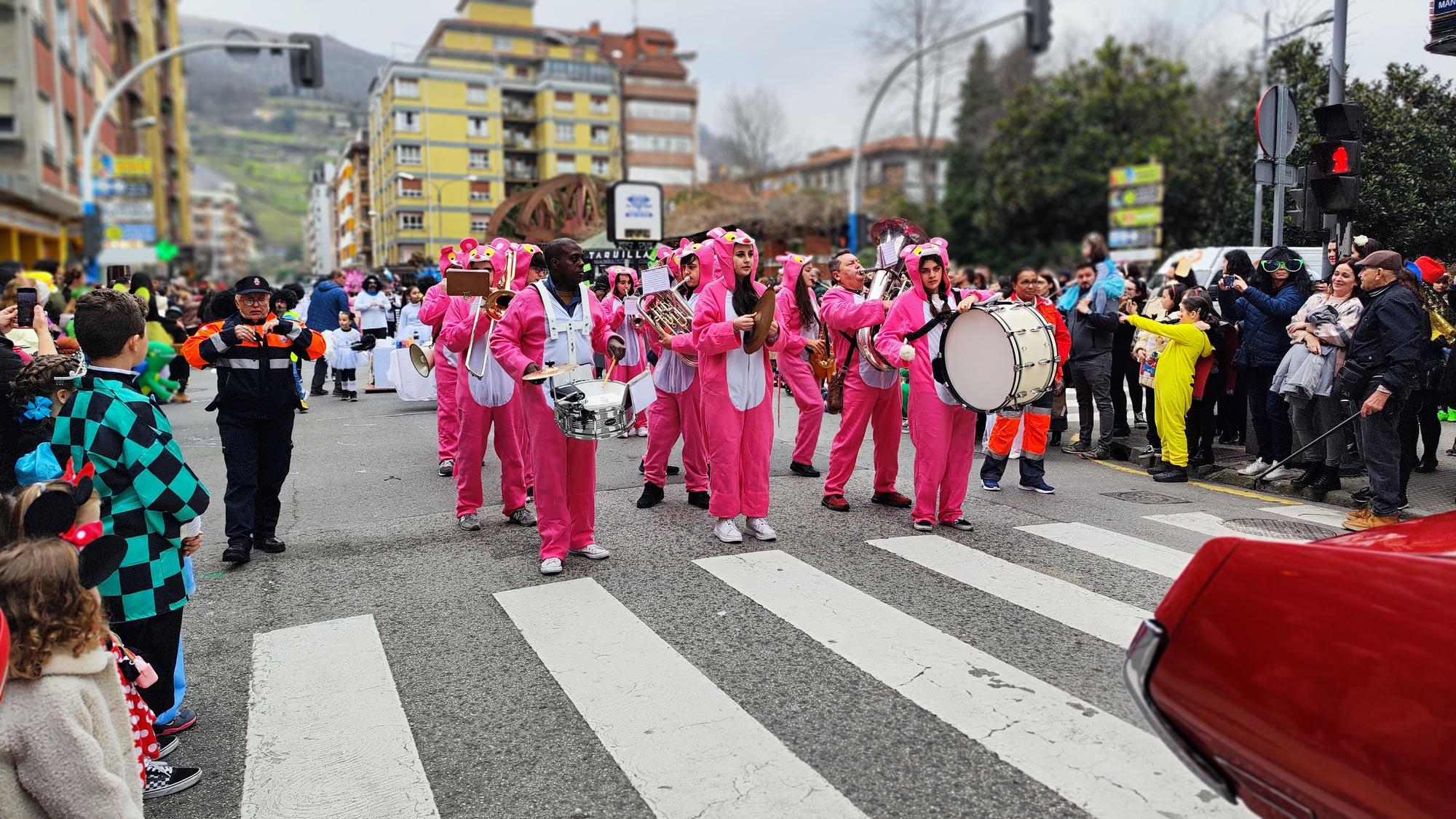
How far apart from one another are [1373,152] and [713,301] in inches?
310

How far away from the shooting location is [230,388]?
6.59 metres

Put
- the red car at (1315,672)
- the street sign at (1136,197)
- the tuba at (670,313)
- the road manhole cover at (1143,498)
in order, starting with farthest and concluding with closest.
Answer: the street sign at (1136,197), the road manhole cover at (1143,498), the tuba at (670,313), the red car at (1315,672)

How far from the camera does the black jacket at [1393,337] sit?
7172mm

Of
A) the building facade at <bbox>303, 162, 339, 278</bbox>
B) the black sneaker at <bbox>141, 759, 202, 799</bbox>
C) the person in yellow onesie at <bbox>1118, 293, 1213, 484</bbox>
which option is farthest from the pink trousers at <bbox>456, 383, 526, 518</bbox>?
the building facade at <bbox>303, 162, 339, 278</bbox>

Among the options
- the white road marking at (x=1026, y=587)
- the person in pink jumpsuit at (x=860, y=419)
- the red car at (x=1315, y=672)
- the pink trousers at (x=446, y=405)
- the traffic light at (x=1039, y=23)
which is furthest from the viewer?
the traffic light at (x=1039, y=23)

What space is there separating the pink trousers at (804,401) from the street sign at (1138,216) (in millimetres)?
27338

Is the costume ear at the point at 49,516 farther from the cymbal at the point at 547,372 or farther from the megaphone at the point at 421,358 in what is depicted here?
the megaphone at the point at 421,358

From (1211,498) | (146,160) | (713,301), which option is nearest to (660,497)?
(713,301)

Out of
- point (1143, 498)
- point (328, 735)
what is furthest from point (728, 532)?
point (1143, 498)

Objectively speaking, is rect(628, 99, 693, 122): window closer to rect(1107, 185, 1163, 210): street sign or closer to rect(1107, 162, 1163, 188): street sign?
rect(1107, 185, 1163, 210): street sign

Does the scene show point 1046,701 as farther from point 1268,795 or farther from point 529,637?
point 529,637

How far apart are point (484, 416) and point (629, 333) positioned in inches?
116

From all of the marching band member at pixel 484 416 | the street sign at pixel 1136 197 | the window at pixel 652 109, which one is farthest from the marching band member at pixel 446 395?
the window at pixel 652 109

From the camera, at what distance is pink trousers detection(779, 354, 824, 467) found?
9539 mm
